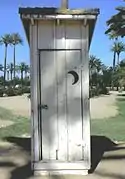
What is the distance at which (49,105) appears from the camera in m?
7.46

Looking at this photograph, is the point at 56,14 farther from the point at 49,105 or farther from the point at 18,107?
the point at 18,107

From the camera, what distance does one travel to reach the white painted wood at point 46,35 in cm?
740

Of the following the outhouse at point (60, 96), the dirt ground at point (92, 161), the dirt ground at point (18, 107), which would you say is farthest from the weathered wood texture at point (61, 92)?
the dirt ground at point (18, 107)

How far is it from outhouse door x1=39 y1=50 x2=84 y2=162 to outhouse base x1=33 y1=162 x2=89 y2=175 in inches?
4.1

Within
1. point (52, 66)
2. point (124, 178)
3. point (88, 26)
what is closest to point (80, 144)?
point (124, 178)

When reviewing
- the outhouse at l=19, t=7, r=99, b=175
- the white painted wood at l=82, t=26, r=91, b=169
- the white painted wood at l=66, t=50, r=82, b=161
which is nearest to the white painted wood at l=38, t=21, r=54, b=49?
the outhouse at l=19, t=7, r=99, b=175

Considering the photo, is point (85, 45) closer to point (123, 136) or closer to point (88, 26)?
point (88, 26)

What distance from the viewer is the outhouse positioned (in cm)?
741

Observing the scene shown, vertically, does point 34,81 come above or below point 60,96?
above

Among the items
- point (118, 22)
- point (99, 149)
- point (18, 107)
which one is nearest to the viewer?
point (99, 149)

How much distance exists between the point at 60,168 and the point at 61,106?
1.05m

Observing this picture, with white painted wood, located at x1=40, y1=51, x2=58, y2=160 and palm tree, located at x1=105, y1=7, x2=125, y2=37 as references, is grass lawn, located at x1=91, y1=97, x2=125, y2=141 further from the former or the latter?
palm tree, located at x1=105, y1=7, x2=125, y2=37

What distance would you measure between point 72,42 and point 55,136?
5.34 feet

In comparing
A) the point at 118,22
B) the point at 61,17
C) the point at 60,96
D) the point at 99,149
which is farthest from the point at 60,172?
the point at 118,22
